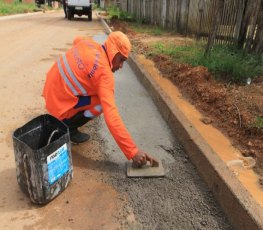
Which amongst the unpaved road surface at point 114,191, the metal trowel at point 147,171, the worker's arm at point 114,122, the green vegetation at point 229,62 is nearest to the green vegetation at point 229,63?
the green vegetation at point 229,62

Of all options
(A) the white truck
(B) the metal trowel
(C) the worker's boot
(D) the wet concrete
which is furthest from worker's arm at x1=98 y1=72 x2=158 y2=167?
(A) the white truck

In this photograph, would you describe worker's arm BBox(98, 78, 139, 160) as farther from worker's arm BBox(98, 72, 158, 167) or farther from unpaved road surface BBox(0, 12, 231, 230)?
unpaved road surface BBox(0, 12, 231, 230)

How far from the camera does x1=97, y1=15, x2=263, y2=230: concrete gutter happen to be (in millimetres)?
2511

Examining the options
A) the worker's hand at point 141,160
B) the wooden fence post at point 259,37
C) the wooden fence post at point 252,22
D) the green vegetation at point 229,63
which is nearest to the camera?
the worker's hand at point 141,160

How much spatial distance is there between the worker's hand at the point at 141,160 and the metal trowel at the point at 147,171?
29 millimetres

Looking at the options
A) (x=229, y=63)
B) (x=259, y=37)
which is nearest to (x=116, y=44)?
(x=229, y=63)

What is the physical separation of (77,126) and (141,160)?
3.11ft

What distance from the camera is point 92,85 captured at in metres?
3.26

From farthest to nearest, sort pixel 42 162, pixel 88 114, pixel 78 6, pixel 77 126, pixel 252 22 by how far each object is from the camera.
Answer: pixel 78 6
pixel 252 22
pixel 77 126
pixel 88 114
pixel 42 162

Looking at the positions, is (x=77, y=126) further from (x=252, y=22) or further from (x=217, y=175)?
(x=252, y=22)

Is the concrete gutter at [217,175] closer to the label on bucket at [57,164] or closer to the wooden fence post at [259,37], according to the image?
the label on bucket at [57,164]

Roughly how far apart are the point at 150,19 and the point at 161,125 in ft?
41.6

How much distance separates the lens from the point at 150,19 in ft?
53.5

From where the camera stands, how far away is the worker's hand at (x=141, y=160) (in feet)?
10.2
